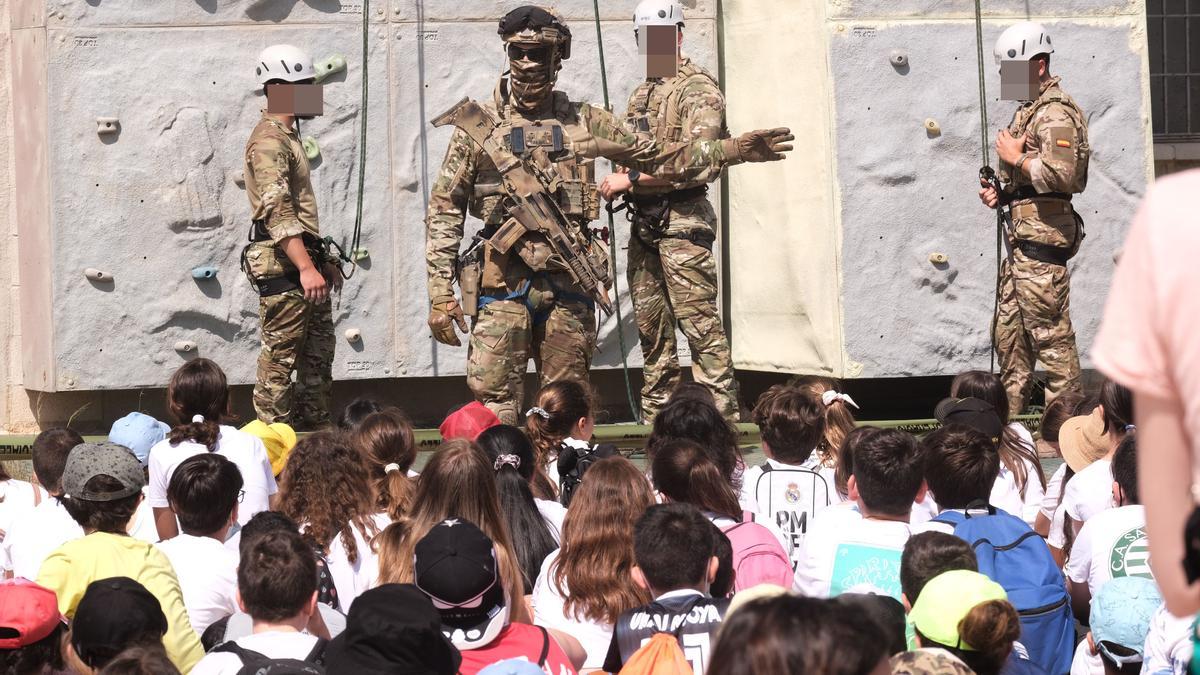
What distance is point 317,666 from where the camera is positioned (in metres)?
2.92

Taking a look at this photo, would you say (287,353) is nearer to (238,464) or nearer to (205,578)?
(238,464)

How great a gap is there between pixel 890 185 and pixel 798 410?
4775 millimetres

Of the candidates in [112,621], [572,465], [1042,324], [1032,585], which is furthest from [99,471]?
[1042,324]

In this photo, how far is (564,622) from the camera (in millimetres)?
3646

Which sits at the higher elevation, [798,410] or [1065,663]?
[798,410]

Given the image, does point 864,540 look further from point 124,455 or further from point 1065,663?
point 124,455

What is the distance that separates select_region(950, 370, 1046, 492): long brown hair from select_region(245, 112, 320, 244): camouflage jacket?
321 centimetres

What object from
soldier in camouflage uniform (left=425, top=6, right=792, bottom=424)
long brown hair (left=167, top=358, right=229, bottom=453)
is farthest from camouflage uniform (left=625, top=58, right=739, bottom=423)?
long brown hair (left=167, top=358, right=229, bottom=453)

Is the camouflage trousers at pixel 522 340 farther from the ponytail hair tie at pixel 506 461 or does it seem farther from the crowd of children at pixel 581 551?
the ponytail hair tie at pixel 506 461

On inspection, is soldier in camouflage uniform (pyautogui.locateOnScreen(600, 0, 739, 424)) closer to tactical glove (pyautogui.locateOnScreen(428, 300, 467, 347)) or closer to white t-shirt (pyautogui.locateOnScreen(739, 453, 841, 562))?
tactical glove (pyautogui.locateOnScreen(428, 300, 467, 347))

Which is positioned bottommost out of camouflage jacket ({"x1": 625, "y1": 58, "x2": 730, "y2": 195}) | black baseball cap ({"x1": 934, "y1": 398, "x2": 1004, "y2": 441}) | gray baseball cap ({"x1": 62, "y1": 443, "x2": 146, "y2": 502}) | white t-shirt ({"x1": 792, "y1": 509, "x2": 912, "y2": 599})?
white t-shirt ({"x1": 792, "y1": 509, "x2": 912, "y2": 599})

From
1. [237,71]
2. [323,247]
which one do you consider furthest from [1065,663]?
[237,71]

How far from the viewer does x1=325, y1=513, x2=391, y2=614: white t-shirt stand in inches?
157

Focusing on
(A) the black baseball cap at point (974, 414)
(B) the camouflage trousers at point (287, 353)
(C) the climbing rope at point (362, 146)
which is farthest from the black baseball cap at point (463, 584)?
(C) the climbing rope at point (362, 146)
